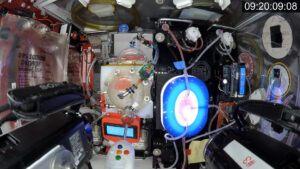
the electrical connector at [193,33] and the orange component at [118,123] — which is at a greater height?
the electrical connector at [193,33]

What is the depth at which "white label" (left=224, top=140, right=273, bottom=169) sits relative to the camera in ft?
2.48

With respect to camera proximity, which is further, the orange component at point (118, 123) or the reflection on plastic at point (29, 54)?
the orange component at point (118, 123)

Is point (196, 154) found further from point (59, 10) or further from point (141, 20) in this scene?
point (59, 10)

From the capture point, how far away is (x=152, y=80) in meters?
1.63

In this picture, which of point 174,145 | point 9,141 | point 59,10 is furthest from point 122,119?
point 59,10

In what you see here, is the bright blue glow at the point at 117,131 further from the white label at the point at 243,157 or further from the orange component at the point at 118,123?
the white label at the point at 243,157

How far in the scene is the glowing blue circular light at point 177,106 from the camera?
1.44 m

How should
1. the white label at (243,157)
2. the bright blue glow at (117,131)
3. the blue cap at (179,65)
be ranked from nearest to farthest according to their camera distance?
the white label at (243,157)
the blue cap at (179,65)
the bright blue glow at (117,131)
